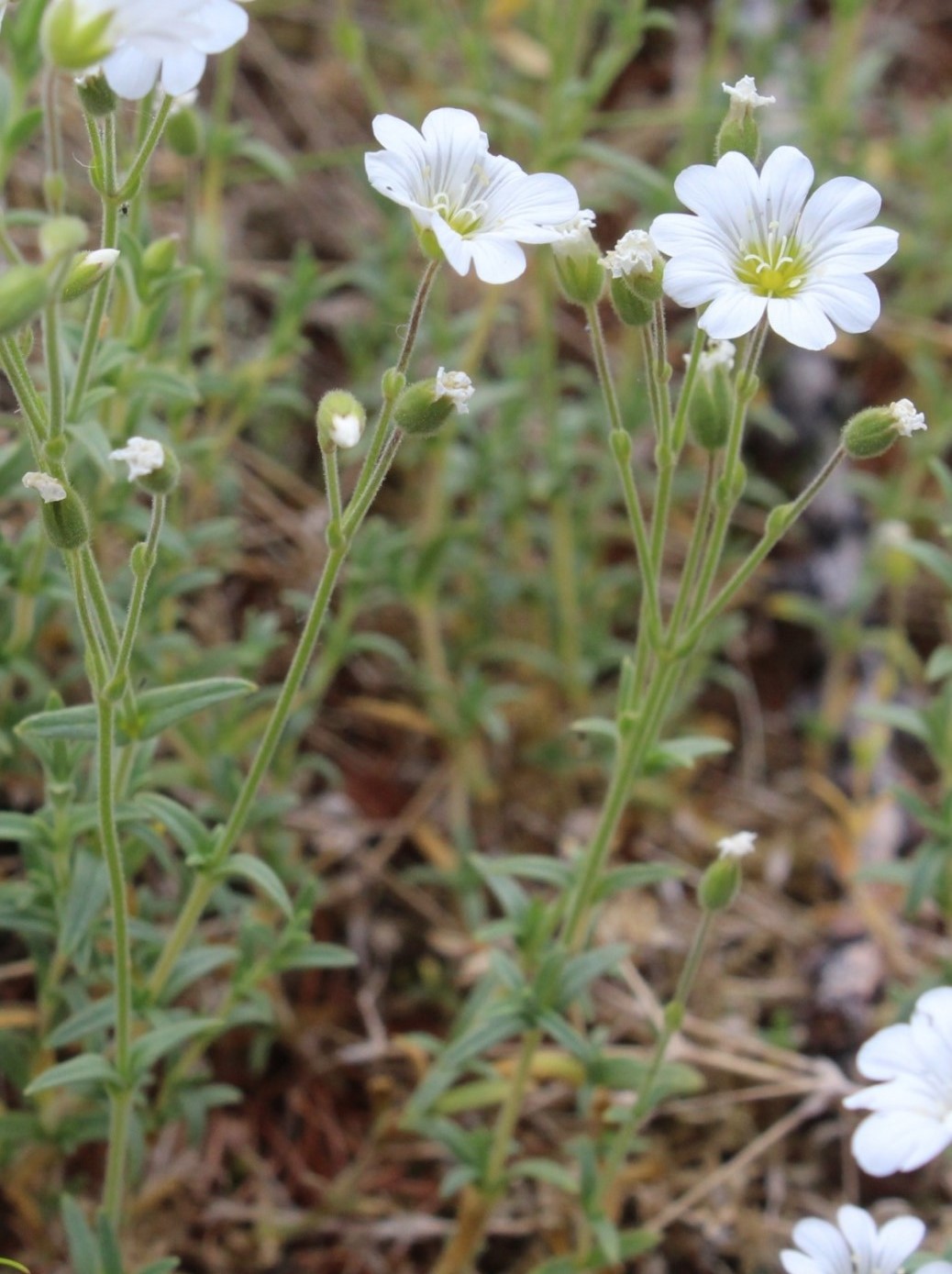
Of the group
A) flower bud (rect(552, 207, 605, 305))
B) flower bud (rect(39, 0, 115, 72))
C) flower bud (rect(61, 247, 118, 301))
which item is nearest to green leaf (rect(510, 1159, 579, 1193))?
flower bud (rect(552, 207, 605, 305))

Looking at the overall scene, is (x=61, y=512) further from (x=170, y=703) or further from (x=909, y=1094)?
(x=909, y=1094)

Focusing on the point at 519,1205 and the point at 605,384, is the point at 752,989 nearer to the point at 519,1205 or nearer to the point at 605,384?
the point at 519,1205

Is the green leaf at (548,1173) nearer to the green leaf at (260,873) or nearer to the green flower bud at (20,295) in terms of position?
the green leaf at (260,873)

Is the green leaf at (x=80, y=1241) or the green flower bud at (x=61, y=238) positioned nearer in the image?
the green flower bud at (x=61, y=238)

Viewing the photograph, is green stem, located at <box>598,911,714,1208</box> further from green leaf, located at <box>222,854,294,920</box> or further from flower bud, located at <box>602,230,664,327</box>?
flower bud, located at <box>602,230,664,327</box>

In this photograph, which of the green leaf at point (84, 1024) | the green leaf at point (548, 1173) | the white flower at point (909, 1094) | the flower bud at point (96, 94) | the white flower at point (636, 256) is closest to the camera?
the white flower at point (909, 1094)

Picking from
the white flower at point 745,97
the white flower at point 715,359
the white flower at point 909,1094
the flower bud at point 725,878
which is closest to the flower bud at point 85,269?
the white flower at point 715,359

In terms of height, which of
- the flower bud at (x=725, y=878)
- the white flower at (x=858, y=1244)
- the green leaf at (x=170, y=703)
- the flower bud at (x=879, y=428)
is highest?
the flower bud at (x=879, y=428)
